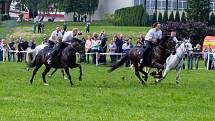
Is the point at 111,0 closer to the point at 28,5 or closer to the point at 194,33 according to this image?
the point at 28,5

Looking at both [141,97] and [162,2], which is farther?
[162,2]

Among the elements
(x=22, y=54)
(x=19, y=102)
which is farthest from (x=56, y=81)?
(x=22, y=54)

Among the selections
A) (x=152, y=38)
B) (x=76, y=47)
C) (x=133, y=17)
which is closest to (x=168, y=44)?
(x=152, y=38)

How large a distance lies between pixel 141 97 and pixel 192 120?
17.0ft

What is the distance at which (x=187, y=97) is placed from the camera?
19.2 metres

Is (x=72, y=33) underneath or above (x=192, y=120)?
above

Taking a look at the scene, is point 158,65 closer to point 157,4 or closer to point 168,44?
point 168,44

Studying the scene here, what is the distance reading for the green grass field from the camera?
46.6 ft

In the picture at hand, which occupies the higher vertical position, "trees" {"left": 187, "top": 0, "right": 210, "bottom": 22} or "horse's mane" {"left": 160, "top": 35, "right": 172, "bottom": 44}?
"trees" {"left": 187, "top": 0, "right": 210, "bottom": 22}

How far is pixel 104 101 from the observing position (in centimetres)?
1772

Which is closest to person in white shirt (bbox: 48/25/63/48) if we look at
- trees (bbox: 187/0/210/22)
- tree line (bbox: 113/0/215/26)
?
tree line (bbox: 113/0/215/26)

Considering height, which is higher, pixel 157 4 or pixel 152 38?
pixel 157 4

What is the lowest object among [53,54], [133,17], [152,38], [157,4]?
[53,54]

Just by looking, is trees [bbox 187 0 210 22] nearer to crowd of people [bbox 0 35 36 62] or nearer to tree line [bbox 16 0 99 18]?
tree line [bbox 16 0 99 18]
